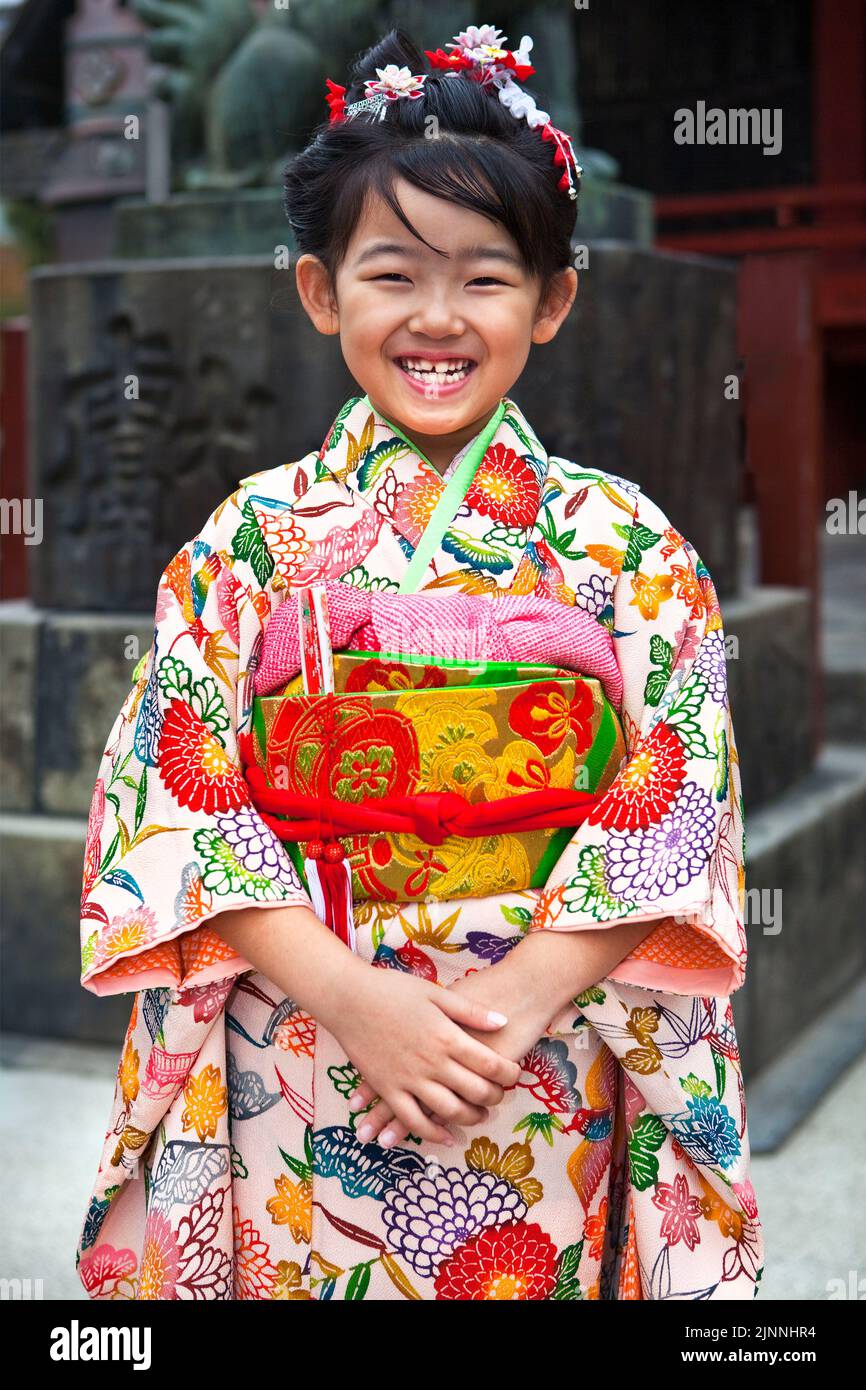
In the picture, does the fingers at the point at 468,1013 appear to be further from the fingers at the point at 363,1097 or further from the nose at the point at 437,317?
the nose at the point at 437,317

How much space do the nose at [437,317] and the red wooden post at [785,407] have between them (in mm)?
2987

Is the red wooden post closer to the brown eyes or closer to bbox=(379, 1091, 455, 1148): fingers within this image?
the brown eyes

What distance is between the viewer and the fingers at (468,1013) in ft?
4.58

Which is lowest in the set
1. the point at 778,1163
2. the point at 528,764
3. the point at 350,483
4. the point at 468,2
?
the point at 778,1163

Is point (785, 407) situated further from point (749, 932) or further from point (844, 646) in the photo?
point (749, 932)

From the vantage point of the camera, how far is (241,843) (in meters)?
1.47

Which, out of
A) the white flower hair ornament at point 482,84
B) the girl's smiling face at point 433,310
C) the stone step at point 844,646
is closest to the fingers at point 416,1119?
the girl's smiling face at point 433,310

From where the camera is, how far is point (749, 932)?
10.7ft

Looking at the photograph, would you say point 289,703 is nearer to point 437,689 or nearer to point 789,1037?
point 437,689

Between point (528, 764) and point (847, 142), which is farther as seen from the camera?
point (847, 142)

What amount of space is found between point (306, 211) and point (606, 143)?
7549 millimetres

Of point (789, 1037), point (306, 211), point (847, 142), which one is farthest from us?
point (847, 142)

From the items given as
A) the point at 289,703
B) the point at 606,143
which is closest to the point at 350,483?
the point at 289,703

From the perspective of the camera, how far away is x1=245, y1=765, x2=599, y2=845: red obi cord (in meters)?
1.45
